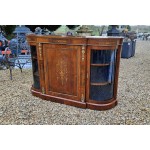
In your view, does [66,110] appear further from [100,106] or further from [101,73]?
[101,73]

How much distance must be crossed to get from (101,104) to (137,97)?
113 centimetres

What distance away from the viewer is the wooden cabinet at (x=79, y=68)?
3.23 meters

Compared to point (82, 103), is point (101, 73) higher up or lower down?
higher up

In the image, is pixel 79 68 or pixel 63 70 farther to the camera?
pixel 63 70

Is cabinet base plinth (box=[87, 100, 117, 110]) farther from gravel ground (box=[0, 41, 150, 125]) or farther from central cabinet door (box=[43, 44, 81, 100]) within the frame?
central cabinet door (box=[43, 44, 81, 100])

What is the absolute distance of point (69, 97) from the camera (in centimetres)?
366

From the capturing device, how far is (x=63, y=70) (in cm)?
357

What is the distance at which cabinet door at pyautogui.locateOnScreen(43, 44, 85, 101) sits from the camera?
3.40 m

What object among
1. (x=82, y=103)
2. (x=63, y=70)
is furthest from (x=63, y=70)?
(x=82, y=103)

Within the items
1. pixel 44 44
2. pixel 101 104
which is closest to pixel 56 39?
pixel 44 44

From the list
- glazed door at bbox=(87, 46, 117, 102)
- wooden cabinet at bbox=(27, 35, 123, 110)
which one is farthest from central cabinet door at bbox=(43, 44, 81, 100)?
glazed door at bbox=(87, 46, 117, 102)

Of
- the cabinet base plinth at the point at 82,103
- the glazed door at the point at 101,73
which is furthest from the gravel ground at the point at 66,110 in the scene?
the glazed door at the point at 101,73

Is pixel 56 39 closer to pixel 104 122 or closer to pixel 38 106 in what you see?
pixel 38 106

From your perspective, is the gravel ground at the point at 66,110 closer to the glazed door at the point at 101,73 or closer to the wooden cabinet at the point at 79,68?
the wooden cabinet at the point at 79,68
